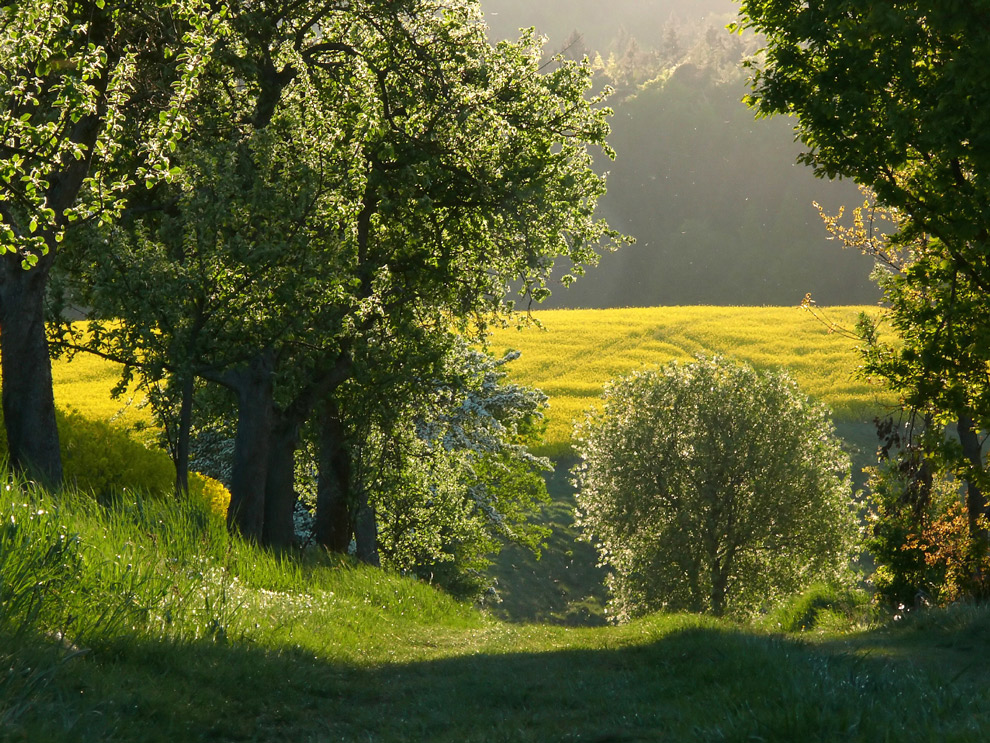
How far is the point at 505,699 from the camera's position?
863 cm

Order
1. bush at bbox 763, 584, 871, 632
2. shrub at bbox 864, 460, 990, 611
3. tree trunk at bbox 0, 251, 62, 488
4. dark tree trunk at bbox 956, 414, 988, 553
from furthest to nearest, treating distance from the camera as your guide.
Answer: bush at bbox 763, 584, 871, 632
dark tree trunk at bbox 956, 414, 988, 553
shrub at bbox 864, 460, 990, 611
tree trunk at bbox 0, 251, 62, 488

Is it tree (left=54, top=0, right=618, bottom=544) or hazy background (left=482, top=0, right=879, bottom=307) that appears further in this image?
hazy background (left=482, top=0, right=879, bottom=307)

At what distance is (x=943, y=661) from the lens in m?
10.7

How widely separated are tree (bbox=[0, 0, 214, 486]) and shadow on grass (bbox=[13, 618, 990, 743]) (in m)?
3.91

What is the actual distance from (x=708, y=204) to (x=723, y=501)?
144m

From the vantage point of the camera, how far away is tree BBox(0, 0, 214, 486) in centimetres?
856

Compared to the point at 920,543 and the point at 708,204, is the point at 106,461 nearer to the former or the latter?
the point at 920,543

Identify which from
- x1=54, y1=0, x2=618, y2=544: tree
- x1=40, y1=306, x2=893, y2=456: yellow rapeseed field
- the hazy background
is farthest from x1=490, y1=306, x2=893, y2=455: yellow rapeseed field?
the hazy background

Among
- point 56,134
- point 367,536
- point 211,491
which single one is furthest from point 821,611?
point 56,134

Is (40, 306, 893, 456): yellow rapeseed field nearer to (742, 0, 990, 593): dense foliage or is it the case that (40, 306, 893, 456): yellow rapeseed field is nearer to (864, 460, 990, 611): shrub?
(864, 460, 990, 611): shrub

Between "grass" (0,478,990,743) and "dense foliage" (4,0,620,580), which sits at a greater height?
"dense foliage" (4,0,620,580)

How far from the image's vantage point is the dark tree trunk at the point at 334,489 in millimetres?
21875

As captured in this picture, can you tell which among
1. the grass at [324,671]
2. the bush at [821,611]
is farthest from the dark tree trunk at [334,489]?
the bush at [821,611]

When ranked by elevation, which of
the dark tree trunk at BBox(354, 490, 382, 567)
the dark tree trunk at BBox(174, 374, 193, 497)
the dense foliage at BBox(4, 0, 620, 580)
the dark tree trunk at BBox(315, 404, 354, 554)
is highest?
the dense foliage at BBox(4, 0, 620, 580)
